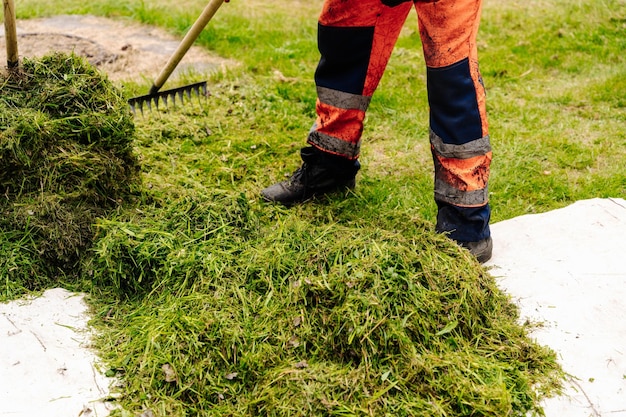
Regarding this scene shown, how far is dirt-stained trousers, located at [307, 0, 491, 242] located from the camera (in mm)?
2809

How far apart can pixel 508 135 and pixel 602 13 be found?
2.92 metres

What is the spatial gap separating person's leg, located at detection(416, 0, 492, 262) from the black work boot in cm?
71

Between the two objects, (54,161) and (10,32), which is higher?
(10,32)

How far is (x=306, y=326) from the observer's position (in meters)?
2.45

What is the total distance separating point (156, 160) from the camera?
156 inches

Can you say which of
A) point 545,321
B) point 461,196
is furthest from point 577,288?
point 461,196

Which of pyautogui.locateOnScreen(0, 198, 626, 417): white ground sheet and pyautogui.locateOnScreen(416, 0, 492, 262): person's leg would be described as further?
pyautogui.locateOnScreen(416, 0, 492, 262): person's leg

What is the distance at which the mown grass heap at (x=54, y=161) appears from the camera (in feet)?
9.08

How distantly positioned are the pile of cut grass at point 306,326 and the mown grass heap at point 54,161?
0.21 meters

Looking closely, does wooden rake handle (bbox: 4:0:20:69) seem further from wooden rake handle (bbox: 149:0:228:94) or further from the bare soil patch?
the bare soil patch

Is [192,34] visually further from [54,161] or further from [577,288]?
[577,288]

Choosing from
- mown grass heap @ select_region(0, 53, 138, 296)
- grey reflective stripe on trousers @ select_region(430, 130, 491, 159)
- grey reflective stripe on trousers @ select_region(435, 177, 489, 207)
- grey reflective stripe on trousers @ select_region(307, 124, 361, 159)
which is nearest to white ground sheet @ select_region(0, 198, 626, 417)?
mown grass heap @ select_region(0, 53, 138, 296)

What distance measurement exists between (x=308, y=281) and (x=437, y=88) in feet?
3.67

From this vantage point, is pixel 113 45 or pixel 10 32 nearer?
pixel 10 32
